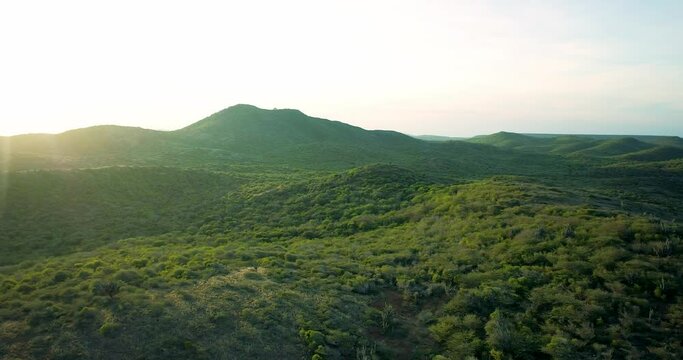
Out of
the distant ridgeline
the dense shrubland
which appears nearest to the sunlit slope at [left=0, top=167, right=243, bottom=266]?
the distant ridgeline

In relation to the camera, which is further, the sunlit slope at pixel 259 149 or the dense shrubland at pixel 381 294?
the sunlit slope at pixel 259 149

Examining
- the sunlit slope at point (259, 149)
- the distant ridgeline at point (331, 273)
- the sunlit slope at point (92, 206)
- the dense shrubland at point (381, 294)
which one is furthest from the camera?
the sunlit slope at point (259, 149)

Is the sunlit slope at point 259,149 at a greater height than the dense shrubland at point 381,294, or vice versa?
the sunlit slope at point 259,149

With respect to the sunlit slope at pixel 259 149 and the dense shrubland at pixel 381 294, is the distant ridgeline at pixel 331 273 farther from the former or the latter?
the sunlit slope at pixel 259 149

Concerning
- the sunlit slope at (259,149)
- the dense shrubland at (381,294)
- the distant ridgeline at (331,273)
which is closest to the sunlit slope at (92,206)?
the distant ridgeline at (331,273)

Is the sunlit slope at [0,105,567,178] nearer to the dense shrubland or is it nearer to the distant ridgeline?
the distant ridgeline

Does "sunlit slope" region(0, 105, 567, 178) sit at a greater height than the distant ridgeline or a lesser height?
greater

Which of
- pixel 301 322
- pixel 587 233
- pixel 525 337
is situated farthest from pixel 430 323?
pixel 587 233

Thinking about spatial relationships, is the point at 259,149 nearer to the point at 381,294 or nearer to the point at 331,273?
the point at 331,273

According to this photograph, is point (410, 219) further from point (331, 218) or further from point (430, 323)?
point (430, 323)
